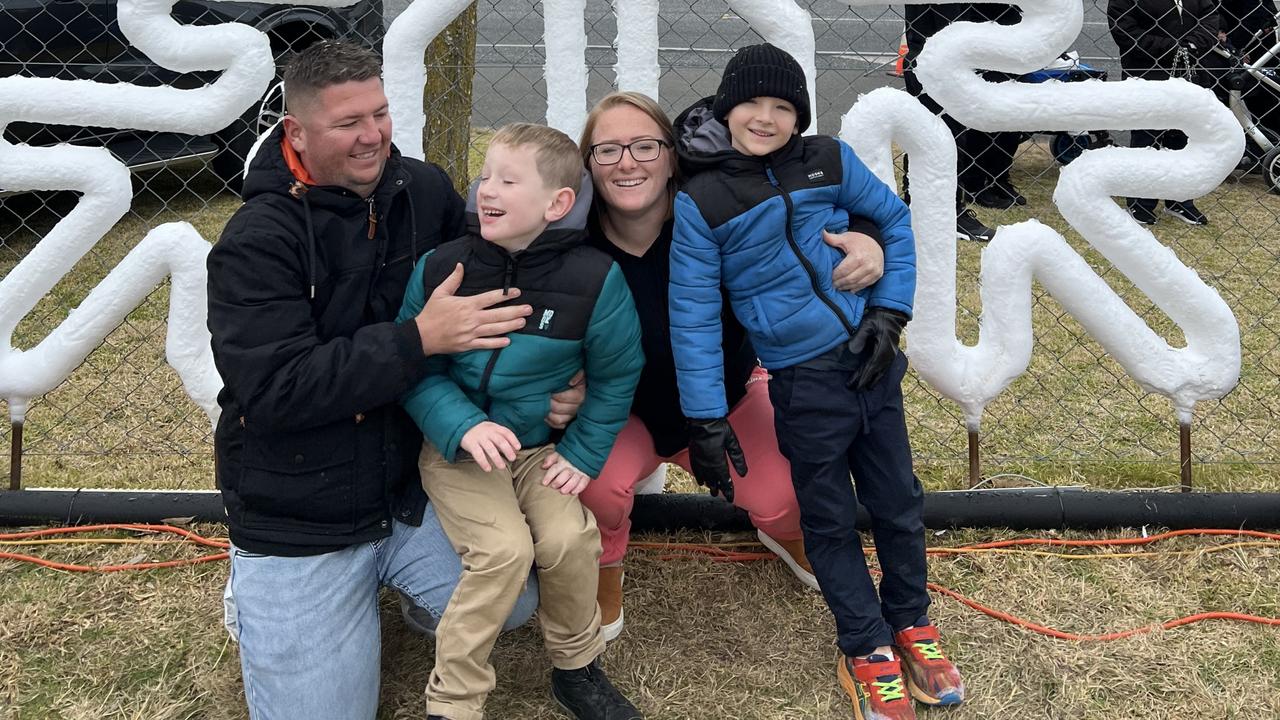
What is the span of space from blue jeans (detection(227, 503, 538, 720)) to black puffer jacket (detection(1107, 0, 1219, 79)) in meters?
4.72

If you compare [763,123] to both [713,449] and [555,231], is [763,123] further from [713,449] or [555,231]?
[713,449]

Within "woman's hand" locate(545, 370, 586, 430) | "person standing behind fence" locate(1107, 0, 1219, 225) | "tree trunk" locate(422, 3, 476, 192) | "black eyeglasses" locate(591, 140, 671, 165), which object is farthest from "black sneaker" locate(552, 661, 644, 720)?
"person standing behind fence" locate(1107, 0, 1219, 225)

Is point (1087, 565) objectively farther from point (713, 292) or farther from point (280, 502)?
point (280, 502)

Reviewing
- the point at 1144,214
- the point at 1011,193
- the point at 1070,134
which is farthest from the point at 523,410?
the point at 1070,134

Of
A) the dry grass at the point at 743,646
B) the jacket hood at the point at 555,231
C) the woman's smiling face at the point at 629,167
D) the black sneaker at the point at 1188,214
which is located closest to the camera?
the jacket hood at the point at 555,231

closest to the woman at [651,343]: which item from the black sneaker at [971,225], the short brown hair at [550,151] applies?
the short brown hair at [550,151]

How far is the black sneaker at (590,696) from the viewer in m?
2.12

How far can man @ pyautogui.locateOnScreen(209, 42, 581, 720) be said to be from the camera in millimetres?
1903

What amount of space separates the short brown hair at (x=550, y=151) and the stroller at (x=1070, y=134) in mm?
4147

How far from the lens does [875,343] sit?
6.89 feet

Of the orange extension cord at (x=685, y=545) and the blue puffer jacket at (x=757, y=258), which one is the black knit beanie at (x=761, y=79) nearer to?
the blue puffer jacket at (x=757, y=258)

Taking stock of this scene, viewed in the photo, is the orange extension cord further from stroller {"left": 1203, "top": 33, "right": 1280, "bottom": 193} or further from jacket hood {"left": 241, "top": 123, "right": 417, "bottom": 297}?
stroller {"left": 1203, "top": 33, "right": 1280, "bottom": 193}

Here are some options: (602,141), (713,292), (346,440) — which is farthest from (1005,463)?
(346,440)

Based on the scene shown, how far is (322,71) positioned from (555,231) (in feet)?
1.66
